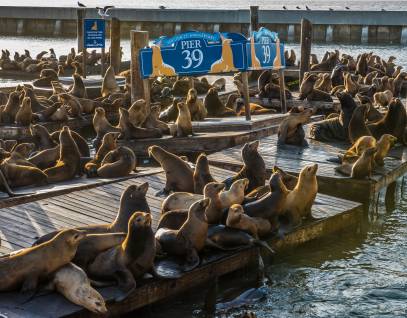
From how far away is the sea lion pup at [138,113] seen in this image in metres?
12.9

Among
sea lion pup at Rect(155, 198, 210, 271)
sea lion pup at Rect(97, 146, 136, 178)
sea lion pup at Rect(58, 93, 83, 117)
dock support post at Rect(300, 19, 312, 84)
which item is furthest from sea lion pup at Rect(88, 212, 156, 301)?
dock support post at Rect(300, 19, 312, 84)

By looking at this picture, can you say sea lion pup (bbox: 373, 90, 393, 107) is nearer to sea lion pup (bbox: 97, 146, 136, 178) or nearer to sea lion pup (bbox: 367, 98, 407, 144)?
sea lion pup (bbox: 367, 98, 407, 144)

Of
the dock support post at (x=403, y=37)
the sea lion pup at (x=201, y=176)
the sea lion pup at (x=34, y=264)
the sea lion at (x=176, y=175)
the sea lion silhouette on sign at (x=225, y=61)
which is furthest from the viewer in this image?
the dock support post at (x=403, y=37)

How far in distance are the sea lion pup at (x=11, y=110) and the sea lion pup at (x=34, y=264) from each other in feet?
26.9

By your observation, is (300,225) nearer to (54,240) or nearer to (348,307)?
(348,307)

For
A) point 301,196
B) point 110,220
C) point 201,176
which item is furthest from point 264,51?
point 110,220

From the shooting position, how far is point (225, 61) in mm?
13219

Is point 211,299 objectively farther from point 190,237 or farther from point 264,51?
point 264,51

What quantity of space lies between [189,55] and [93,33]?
714cm

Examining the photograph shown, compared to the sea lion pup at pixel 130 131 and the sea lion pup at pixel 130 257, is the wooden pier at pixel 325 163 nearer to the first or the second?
the sea lion pup at pixel 130 131

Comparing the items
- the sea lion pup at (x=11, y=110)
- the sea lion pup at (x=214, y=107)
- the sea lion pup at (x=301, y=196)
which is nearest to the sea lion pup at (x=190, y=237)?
the sea lion pup at (x=301, y=196)

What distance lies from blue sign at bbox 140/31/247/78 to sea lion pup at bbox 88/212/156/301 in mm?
6532

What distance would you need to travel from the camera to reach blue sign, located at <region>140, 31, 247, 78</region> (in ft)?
41.5

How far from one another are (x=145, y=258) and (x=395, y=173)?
5.30 meters
